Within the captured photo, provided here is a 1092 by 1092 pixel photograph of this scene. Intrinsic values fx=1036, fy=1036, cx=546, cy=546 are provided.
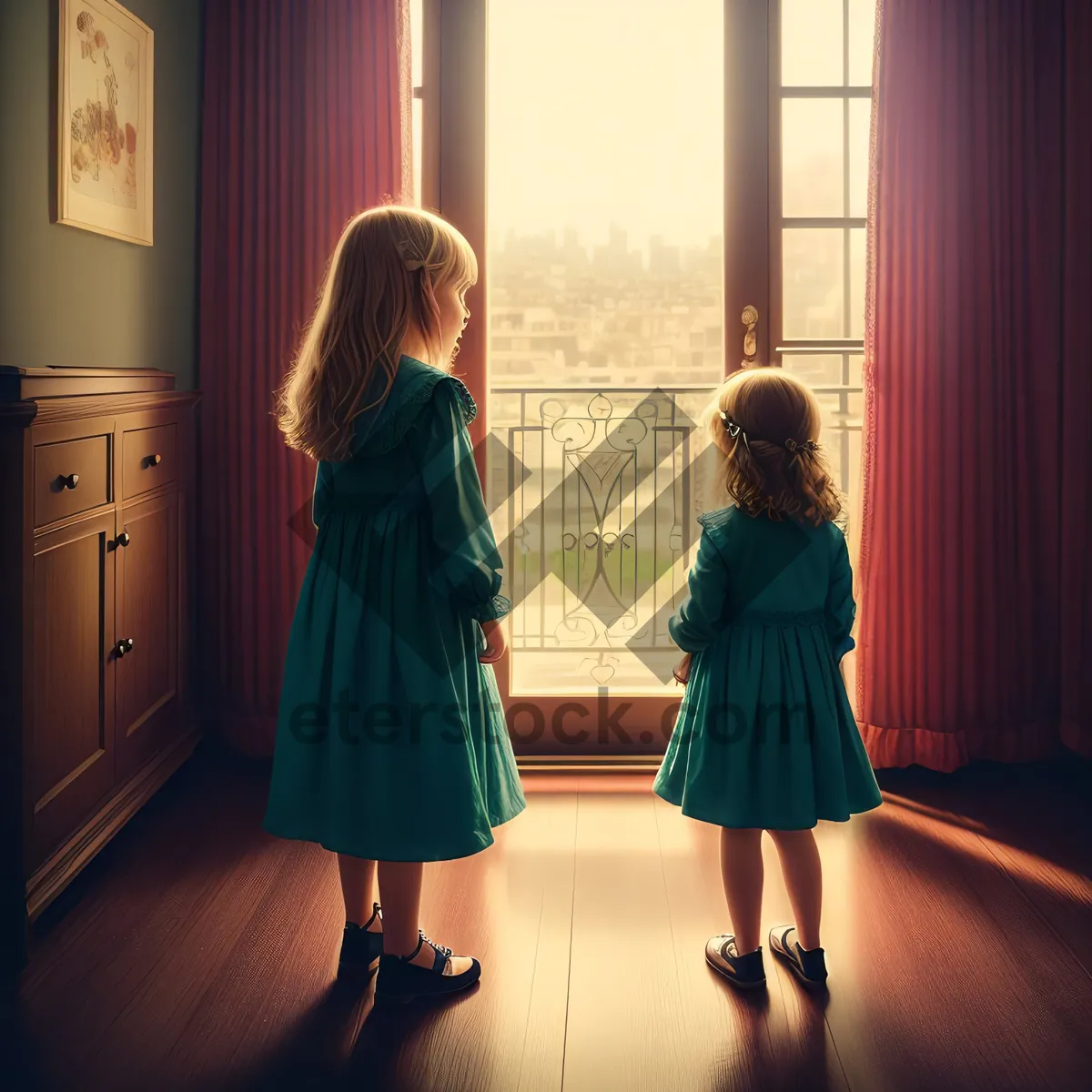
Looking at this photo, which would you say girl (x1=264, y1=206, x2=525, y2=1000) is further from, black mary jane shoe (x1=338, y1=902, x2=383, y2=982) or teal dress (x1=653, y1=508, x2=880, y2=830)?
teal dress (x1=653, y1=508, x2=880, y2=830)

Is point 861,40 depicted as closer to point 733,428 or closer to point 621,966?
point 733,428

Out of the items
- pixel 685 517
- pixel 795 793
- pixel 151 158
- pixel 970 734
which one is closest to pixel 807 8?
pixel 685 517

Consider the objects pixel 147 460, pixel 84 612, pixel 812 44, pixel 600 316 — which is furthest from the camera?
pixel 600 316

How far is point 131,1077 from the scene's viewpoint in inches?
58.4

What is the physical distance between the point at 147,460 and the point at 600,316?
1504 millimetres

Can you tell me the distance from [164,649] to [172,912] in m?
0.79

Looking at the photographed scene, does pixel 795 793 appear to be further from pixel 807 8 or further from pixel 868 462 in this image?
pixel 807 8

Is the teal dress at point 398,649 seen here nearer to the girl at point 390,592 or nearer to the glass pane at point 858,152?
the girl at point 390,592

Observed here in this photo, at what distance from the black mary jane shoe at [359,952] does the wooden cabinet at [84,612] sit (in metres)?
0.57

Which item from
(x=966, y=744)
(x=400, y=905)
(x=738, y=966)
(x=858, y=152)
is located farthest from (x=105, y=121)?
(x=966, y=744)

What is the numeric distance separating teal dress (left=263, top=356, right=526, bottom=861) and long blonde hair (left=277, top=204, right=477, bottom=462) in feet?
0.11

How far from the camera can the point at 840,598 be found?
1.76 m

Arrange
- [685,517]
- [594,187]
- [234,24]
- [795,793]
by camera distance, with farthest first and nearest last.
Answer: [685,517] → [594,187] → [234,24] → [795,793]

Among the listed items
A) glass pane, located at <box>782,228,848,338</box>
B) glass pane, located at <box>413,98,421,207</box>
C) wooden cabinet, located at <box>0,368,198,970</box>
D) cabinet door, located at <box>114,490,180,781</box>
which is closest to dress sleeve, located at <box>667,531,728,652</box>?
wooden cabinet, located at <box>0,368,198,970</box>
